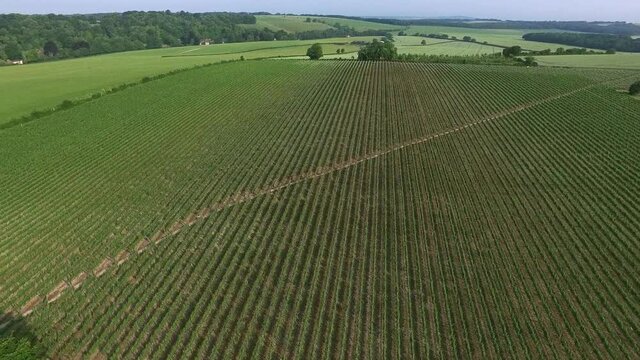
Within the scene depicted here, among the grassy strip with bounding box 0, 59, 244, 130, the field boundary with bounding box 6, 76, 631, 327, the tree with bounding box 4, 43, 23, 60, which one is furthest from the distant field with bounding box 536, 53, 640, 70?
the tree with bounding box 4, 43, 23, 60

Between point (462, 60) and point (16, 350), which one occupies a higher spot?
point (16, 350)

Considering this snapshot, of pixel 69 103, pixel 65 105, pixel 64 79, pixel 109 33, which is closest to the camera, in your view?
pixel 65 105

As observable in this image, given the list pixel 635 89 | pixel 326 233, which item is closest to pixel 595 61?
pixel 635 89

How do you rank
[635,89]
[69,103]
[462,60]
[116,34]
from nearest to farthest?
[69,103]
[635,89]
[462,60]
[116,34]

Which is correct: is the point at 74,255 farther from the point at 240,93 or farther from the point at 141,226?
the point at 240,93

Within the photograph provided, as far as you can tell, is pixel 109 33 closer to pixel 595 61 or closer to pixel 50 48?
pixel 50 48

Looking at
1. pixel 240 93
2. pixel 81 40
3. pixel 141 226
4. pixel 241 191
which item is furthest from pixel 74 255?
pixel 81 40
